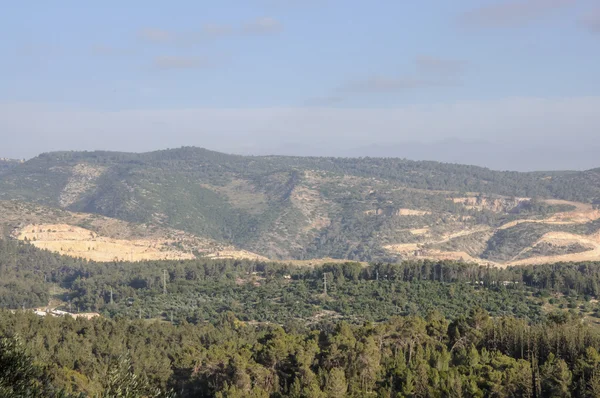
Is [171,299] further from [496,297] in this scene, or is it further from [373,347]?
[373,347]

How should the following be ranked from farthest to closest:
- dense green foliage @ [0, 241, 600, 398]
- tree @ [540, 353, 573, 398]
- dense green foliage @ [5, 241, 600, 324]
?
dense green foliage @ [5, 241, 600, 324], dense green foliage @ [0, 241, 600, 398], tree @ [540, 353, 573, 398]

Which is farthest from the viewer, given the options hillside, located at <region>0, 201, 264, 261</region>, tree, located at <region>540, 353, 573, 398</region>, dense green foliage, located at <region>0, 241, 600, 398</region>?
hillside, located at <region>0, 201, 264, 261</region>

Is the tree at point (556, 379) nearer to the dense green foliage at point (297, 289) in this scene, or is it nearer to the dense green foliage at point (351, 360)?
the dense green foliage at point (351, 360)

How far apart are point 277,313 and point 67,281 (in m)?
43.0

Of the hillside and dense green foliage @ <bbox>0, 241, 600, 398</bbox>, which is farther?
the hillside

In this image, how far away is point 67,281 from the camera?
116 meters

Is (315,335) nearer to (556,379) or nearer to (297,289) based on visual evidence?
(556,379)

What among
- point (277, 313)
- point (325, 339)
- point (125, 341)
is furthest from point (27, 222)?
point (325, 339)

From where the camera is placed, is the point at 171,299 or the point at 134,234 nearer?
the point at 171,299

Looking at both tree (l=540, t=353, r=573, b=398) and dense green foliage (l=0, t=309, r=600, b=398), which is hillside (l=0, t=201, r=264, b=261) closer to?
dense green foliage (l=0, t=309, r=600, b=398)

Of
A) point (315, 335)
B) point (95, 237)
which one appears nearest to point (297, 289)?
point (315, 335)

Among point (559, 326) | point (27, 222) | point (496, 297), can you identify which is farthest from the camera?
point (27, 222)

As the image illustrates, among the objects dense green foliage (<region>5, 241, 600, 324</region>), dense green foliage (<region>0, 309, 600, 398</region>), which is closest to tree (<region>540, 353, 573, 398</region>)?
dense green foliage (<region>0, 309, 600, 398</region>)

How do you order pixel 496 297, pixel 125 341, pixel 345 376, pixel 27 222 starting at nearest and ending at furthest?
pixel 345 376, pixel 125 341, pixel 496 297, pixel 27 222
